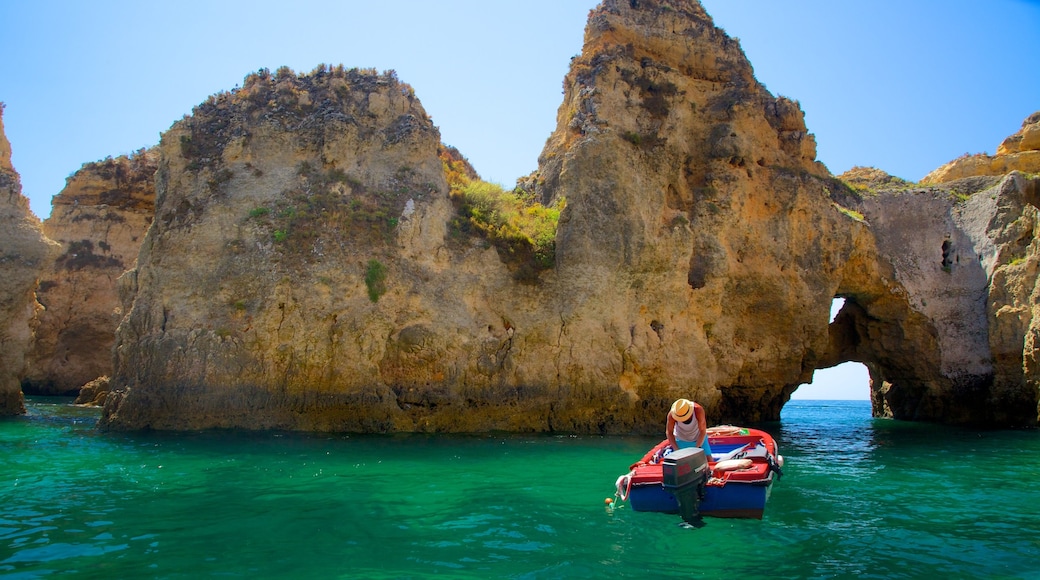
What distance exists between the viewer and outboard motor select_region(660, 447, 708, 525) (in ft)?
26.0

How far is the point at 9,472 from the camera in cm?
1080

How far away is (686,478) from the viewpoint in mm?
7973

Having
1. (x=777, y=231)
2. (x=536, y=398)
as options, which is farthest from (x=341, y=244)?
(x=777, y=231)

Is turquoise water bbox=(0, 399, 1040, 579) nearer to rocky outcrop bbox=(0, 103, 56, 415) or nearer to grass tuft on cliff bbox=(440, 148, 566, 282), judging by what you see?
grass tuft on cliff bbox=(440, 148, 566, 282)

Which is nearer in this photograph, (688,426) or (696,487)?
(696,487)

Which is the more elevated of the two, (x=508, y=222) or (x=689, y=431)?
(x=508, y=222)

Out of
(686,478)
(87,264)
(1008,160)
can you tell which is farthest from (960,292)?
(87,264)

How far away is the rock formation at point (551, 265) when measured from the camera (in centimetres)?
1620

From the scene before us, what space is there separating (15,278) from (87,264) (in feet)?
39.9

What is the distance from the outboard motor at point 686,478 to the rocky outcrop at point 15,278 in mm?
20937

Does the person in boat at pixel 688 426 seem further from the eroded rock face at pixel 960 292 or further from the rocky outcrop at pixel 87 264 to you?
the rocky outcrop at pixel 87 264

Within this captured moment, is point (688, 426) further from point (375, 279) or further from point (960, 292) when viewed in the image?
point (960, 292)

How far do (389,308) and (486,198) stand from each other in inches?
181

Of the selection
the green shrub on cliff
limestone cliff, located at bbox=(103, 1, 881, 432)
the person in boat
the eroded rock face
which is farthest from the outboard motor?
the eroded rock face
